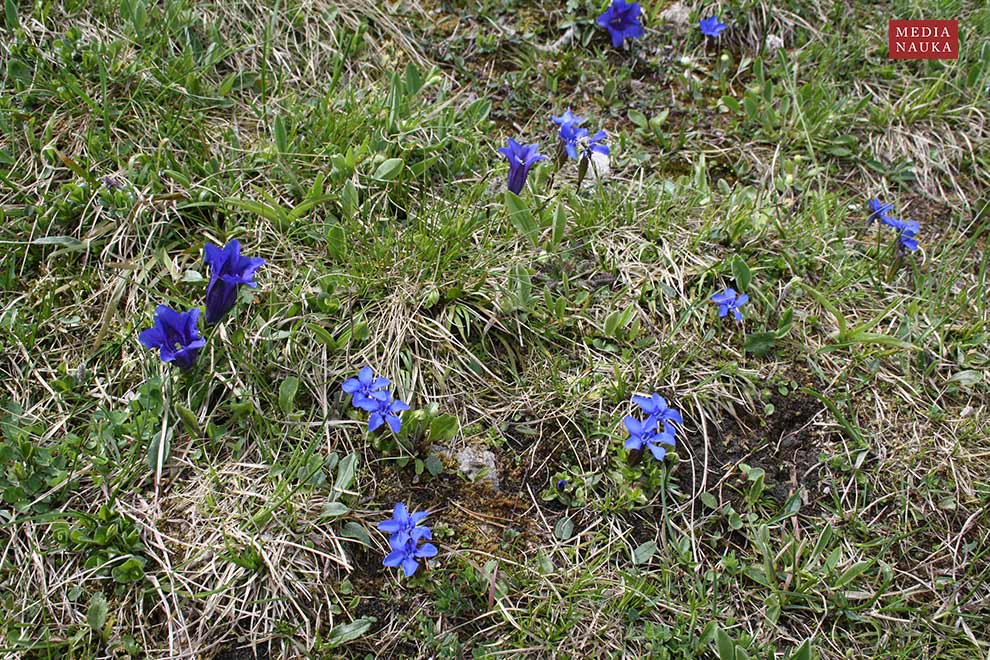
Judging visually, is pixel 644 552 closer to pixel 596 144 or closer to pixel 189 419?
pixel 189 419

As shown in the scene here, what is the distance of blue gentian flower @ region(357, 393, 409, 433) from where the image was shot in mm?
2221

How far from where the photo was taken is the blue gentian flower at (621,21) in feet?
10.6

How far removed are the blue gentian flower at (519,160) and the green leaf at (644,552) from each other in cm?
114

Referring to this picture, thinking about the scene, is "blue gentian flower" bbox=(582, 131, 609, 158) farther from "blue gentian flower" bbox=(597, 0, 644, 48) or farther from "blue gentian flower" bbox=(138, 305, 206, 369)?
"blue gentian flower" bbox=(138, 305, 206, 369)

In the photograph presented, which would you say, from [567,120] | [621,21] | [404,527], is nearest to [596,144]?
[567,120]

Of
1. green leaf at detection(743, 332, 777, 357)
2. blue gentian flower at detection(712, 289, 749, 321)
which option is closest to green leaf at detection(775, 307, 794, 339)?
green leaf at detection(743, 332, 777, 357)

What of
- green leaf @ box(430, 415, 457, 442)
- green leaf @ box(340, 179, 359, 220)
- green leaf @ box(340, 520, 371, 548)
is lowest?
green leaf @ box(340, 520, 371, 548)

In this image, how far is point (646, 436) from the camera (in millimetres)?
2271

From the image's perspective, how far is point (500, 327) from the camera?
256 centimetres

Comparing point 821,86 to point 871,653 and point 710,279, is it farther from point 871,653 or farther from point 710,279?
point 871,653

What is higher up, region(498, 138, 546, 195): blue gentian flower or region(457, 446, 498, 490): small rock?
region(498, 138, 546, 195): blue gentian flower

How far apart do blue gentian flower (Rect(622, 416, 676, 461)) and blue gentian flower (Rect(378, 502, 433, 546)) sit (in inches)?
22.0

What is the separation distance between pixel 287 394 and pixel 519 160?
1003 mm

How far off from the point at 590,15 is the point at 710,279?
3.97ft
